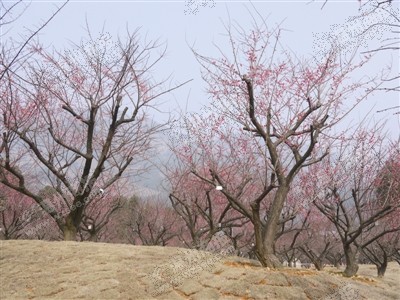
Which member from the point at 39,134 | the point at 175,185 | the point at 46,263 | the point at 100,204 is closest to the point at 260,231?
the point at 46,263

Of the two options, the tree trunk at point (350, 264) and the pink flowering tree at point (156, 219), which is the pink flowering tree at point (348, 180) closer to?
the tree trunk at point (350, 264)

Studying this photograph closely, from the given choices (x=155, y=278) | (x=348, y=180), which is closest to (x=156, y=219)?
(x=348, y=180)

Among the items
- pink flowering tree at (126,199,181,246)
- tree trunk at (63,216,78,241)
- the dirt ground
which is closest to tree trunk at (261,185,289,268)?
the dirt ground

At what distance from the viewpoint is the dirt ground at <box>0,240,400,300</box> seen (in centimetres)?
579

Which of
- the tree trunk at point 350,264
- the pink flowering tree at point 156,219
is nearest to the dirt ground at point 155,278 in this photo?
the tree trunk at point 350,264

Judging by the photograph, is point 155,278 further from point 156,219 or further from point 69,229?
point 156,219

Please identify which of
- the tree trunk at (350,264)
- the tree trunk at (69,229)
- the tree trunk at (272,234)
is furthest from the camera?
the tree trunk at (350,264)

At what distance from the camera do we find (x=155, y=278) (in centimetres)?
638

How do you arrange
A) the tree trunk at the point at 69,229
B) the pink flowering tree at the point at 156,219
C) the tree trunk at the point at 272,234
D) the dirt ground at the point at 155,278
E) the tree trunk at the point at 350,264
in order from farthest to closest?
the pink flowering tree at the point at 156,219
the tree trunk at the point at 350,264
the tree trunk at the point at 69,229
the tree trunk at the point at 272,234
the dirt ground at the point at 155,278

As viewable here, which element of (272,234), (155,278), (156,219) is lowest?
(155,278)

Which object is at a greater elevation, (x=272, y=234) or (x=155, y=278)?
(x=272, y=234)

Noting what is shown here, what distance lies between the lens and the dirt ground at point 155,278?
5.79 m

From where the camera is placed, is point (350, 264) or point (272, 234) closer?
point (272, 234)

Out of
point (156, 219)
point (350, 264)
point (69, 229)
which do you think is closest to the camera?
point (69, 229)
